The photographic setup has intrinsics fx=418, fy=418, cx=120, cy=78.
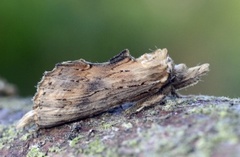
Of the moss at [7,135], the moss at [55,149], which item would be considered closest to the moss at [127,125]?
the moss at [55,149]

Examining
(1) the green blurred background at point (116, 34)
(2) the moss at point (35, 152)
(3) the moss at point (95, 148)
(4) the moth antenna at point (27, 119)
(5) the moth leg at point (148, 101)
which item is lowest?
(3) the moss at point (95, 148)

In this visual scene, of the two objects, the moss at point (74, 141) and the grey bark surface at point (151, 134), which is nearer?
the grey bark surface at point (151, 134)

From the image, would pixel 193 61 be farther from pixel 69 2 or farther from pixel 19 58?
pixel 19 58

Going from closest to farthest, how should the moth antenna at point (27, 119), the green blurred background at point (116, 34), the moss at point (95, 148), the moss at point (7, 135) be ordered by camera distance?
1. the moss at point (95, 148)
2. the moth antenna at point (27, 119)
3. the moss at point (7, 135)
4. the green blurred background at point (116, 34)

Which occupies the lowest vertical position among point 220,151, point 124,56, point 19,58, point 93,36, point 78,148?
point 220,151

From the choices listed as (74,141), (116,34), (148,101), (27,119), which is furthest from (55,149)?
(116,34)

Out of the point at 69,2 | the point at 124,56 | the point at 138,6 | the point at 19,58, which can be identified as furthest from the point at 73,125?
the point at 138,6

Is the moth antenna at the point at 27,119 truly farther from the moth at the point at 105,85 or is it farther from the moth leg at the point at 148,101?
the moth leg at the point at 148,101

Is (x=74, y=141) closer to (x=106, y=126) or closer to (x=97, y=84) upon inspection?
(x=106, y=126)
